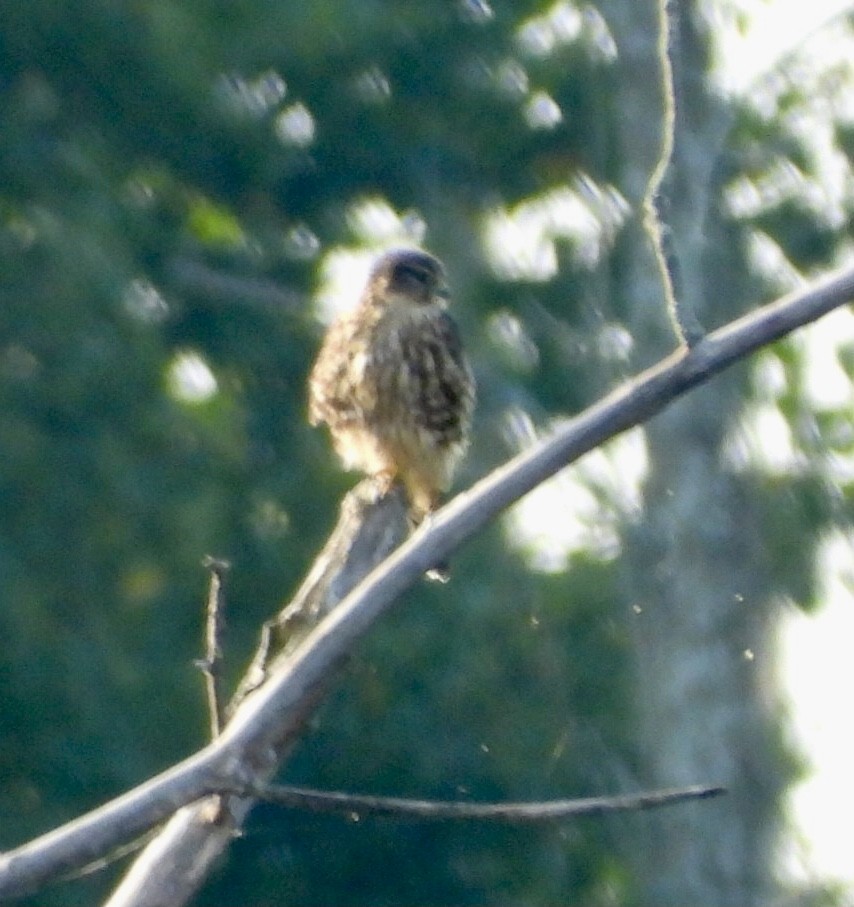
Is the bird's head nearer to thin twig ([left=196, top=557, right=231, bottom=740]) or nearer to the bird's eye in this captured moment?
the bird's eye

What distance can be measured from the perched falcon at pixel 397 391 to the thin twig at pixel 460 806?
2.64 meters

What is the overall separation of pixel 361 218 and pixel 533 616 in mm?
2446

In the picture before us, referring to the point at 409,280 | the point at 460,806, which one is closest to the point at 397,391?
the point at 409,280

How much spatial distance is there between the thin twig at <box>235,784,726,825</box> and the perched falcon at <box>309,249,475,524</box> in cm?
264

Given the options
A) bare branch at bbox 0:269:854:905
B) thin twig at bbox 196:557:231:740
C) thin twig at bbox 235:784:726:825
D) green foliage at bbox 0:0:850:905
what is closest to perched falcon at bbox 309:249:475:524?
thin twig at bbox 196:557:231:740

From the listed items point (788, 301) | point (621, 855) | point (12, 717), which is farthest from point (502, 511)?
point (621, 855)

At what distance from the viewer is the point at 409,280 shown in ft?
22.8

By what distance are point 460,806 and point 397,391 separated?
3.04 m

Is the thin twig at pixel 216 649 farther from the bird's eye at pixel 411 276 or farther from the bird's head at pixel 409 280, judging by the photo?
the bird's eye at pixel 411 276

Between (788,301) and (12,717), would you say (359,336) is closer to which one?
(788,301)

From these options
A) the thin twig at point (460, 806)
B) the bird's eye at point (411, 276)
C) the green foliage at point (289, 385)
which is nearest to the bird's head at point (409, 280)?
the bird's eye at point (411, 276)

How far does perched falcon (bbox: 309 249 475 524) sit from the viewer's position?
6355 millimetres

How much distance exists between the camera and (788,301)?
3.66 m

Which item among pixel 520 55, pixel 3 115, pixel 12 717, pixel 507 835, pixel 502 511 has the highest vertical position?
pixel 520 55
